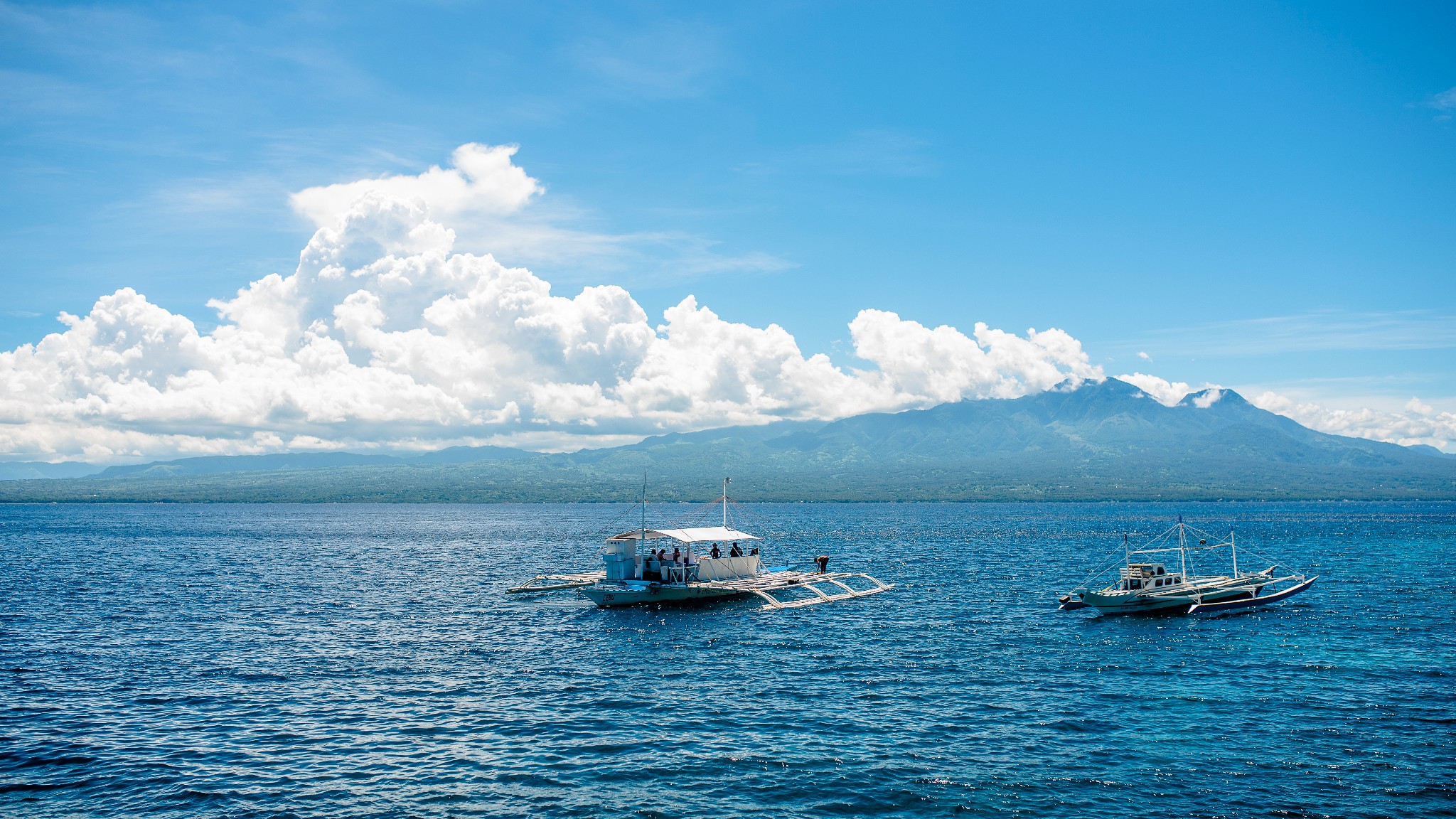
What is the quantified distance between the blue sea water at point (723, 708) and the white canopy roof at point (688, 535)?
248 inches

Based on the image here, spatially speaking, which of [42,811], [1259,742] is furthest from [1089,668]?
[42,811]

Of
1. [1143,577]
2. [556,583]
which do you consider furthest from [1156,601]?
[556,583]

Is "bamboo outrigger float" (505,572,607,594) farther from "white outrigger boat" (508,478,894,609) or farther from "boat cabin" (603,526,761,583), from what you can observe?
"boat cabin" (603,526,761,583)

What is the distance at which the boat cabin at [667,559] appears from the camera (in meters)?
83.8

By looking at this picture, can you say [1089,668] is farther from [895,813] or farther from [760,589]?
[760,589]

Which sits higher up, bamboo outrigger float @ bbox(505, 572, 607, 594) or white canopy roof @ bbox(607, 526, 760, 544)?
white canopy roof @ bbox(607, 526, 760, 544)

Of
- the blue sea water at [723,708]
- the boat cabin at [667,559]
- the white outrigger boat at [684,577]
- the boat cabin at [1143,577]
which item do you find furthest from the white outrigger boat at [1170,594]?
the boat cabin at [667,559]

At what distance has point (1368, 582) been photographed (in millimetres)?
95062

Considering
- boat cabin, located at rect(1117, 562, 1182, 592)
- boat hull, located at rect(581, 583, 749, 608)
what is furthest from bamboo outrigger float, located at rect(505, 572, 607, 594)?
boat cabin, located at rect(1117, 562, 1182, 592)

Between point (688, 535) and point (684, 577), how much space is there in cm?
397

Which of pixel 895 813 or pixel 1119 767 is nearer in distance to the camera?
pixel 895 813

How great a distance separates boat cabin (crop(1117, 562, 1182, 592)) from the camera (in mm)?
75875

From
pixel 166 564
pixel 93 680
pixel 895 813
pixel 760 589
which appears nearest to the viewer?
pixel 895 813

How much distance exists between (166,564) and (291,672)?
9019 cm
